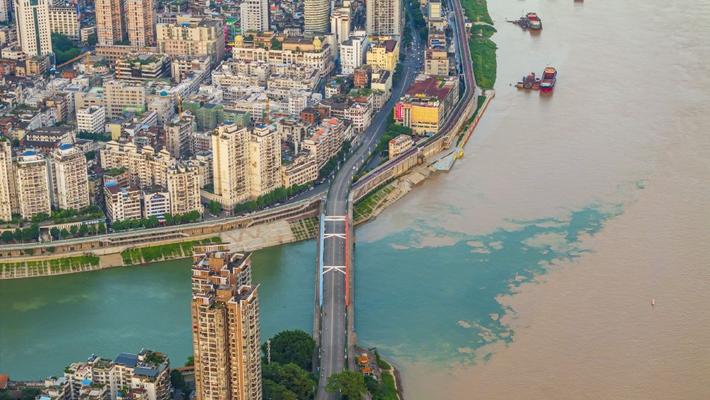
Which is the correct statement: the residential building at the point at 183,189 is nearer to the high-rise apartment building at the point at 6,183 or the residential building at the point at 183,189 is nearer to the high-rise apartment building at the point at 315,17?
the high-rise apartment building at the point at 6,183

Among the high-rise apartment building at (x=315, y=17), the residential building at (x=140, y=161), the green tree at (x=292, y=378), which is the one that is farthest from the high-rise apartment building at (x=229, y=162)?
→ the high-rise apartment building at (x=315, y=17)

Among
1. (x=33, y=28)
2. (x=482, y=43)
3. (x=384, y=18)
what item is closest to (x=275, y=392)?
(x=33, y=28)

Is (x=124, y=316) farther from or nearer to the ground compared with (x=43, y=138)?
nearer to the ground

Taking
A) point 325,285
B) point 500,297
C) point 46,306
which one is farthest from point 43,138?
point 500,297

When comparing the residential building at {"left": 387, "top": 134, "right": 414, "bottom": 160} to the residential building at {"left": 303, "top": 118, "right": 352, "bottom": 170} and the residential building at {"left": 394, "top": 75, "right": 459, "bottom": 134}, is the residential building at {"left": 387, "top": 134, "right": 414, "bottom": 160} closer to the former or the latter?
the residential building at {"left": 303, "top": 118, "right": 352, "bottom": 170}

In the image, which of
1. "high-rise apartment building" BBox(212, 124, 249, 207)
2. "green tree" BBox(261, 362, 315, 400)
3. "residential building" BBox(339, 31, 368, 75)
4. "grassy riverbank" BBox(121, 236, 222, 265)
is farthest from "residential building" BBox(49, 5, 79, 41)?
"green tree" BBox(261, 362, 315, 400)

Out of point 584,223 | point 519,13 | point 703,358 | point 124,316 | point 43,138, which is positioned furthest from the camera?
point 519,13

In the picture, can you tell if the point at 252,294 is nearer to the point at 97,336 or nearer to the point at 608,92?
the point at 97,336

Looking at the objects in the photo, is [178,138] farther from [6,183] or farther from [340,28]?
[340,28]
